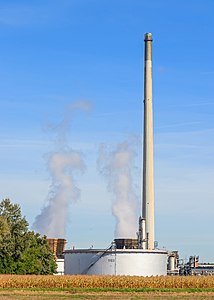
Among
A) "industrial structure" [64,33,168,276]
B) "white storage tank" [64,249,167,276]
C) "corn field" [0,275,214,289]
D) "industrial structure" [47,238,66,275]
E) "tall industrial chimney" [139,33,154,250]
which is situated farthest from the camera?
"industrial structure" [47,238,66,275]

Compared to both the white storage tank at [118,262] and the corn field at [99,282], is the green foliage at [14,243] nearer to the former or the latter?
the white storage tank at [118,262]

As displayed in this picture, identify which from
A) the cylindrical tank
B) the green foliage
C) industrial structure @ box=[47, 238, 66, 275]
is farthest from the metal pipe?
industrial structure @ box=[47, 238, 66, 275]

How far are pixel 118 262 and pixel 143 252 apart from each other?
115 inches

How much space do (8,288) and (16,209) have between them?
1109 inches

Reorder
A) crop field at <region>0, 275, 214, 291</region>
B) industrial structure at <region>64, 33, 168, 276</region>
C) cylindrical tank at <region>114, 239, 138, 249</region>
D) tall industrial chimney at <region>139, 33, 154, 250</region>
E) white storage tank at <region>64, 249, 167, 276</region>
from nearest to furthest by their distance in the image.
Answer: crop field at <region>0, 275, 214, 291</region> → white storage tank at <region>64, 249, 167, 276</region> → industrial structure at <region>64, 33, 168, 276</region> → tall industrial chimney at <region>139, 33, 154, 250</region> → cylindrical tank at <region>114, 239, 138, 249</region>

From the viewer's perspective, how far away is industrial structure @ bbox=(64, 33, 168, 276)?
79.6 m

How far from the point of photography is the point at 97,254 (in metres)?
80.9

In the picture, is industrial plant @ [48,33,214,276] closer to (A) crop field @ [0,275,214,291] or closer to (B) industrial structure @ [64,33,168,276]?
(B) industrial structure @ [64,33,168,276]

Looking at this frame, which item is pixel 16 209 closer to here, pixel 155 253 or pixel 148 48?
pixel 155 253

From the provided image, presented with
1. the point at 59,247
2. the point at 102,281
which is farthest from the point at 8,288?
the point at 59,247

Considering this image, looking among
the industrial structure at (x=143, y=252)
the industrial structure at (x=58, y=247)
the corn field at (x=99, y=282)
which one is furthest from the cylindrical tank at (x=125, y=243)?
the industrial structure at (x=58, y=247)

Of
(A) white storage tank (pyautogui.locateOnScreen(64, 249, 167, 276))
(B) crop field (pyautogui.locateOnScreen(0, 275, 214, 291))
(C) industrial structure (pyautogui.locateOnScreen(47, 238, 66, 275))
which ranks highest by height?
(C) industrial structure (pyautogui.locateOnScreen(47, 238, 66, 275))

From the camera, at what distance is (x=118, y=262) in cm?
7956

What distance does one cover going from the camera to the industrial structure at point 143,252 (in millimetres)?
79625
